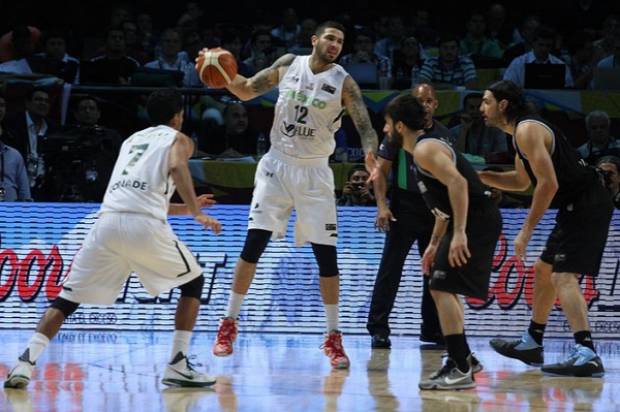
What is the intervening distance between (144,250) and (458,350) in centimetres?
183

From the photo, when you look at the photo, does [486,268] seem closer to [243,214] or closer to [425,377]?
[425,377]

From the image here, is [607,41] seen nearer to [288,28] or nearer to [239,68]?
[288,28]

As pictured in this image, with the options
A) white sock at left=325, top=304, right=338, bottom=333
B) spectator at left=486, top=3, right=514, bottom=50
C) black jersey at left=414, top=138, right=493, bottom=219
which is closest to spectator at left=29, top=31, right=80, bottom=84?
spectator at left=486, top=3, right=514, bottom=50

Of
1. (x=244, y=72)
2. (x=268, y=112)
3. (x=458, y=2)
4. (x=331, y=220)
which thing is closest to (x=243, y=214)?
(x=331, y=220)

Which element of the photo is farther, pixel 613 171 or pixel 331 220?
pixel 613 171

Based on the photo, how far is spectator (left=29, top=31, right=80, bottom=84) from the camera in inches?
500

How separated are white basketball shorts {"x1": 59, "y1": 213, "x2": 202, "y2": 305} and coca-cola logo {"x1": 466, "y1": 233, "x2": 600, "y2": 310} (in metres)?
3.53

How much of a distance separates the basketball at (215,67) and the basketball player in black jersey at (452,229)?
5.00 feet

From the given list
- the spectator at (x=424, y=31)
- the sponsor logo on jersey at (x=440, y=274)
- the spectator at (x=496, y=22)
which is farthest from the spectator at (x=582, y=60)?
the sponsor logo on jersey at (x=440, y=274)

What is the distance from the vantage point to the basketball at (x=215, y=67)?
7574 mm

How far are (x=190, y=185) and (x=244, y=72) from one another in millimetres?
6376

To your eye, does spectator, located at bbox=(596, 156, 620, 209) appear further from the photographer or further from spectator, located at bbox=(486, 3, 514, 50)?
spectator, located at bbox=(486, 3, 514, 50)

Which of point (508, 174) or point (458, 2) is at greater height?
point (458, 2)

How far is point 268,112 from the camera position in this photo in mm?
11734
